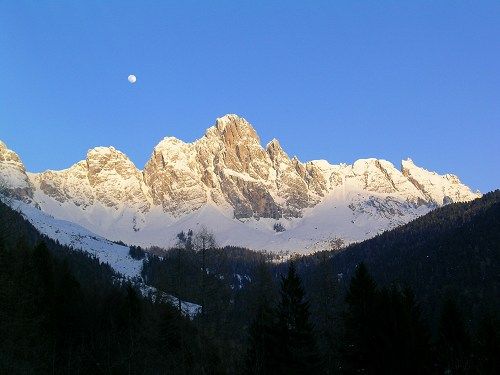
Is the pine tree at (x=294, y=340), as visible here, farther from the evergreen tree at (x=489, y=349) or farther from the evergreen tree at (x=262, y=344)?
the evergreen tree at (x=489, y=349)

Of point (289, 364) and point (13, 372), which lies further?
point (289, 364)

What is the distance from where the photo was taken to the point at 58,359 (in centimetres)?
3675

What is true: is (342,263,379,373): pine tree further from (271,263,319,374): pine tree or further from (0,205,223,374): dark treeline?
(0,205,223,374): dark treeline

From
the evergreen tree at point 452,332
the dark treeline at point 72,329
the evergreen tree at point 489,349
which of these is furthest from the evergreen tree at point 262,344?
the evergreen tree at point 452,332

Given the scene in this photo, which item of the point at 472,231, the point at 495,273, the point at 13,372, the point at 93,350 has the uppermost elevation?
the point at 472,231

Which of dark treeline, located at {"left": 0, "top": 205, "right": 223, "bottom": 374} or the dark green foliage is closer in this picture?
dark treeline, located at {"left": 0, "top": 205, "right": 223, "bottom": 374}

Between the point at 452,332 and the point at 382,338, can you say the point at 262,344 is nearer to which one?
the point at 382,338

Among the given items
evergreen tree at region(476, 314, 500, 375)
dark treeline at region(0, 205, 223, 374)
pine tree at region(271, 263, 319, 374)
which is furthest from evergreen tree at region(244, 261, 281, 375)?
evergreen tree at region(476, 314, 500, 375)

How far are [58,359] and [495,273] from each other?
480 ft

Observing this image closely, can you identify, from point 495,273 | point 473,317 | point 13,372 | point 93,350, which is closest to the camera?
point 13,372

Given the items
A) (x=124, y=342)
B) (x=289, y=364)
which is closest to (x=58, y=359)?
(x=124, y=342)

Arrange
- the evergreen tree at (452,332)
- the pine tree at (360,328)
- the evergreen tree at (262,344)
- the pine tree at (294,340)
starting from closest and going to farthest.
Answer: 1. the pine tree at (360,328)
2. the pine tree at (294,340)
3. the evergreen tree at (262,344)
4. the evergreen tree at (452,332)

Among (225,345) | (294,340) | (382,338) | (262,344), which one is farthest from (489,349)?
(225,345)

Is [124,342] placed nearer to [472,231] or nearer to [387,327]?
[387,327]
